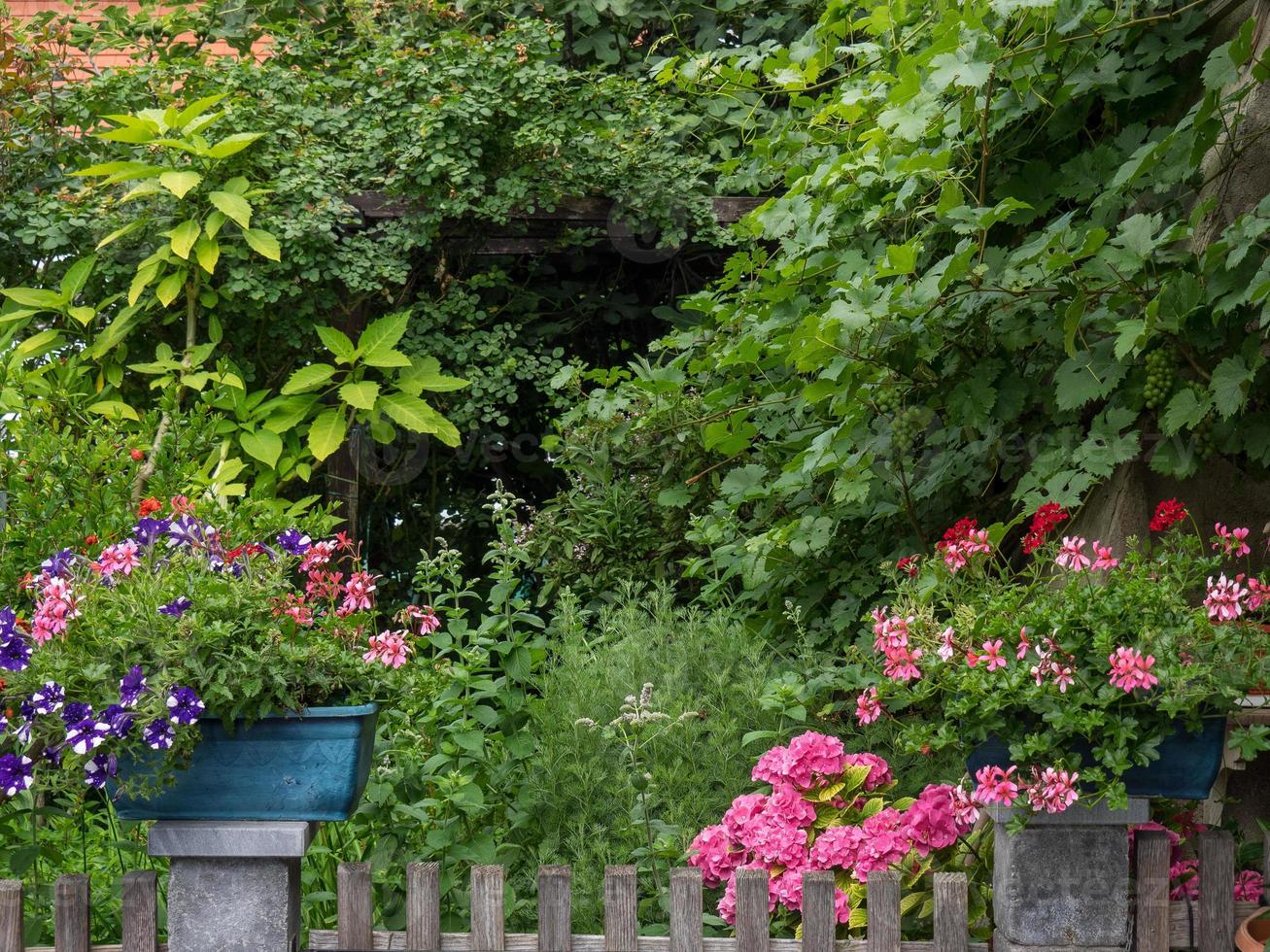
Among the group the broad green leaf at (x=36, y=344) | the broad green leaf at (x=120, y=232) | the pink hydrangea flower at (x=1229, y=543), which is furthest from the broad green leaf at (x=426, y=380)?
the pink hydrangea flower at (x=1229, y=543)

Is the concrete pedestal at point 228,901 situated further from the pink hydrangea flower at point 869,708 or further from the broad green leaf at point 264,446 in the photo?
the broad green leaf at point 264,446

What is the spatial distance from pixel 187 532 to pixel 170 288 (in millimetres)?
2409

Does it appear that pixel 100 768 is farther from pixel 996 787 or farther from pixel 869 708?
pixel 996 787

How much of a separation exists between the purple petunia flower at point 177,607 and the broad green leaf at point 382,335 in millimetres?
2705

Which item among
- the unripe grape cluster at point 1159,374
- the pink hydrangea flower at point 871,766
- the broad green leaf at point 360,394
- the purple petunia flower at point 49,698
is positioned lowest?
the pink hydrangea flower at point 871,766

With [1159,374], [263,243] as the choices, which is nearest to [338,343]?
[263,243]

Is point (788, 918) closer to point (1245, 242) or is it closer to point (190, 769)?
point (190, 769)

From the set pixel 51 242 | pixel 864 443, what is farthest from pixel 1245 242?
pixel 51 242

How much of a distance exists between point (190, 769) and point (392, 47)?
358 centimetres

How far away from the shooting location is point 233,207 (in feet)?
14.2

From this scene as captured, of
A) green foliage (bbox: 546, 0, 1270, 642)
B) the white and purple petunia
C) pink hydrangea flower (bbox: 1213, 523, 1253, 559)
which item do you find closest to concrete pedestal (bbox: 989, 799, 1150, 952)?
pink hydrangea flower (bbox: 1213, 523, 1253, 559)

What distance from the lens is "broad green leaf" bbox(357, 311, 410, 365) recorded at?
4.66m

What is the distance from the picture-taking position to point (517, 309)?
17.5 feet

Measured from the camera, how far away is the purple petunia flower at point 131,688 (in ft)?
6.30
